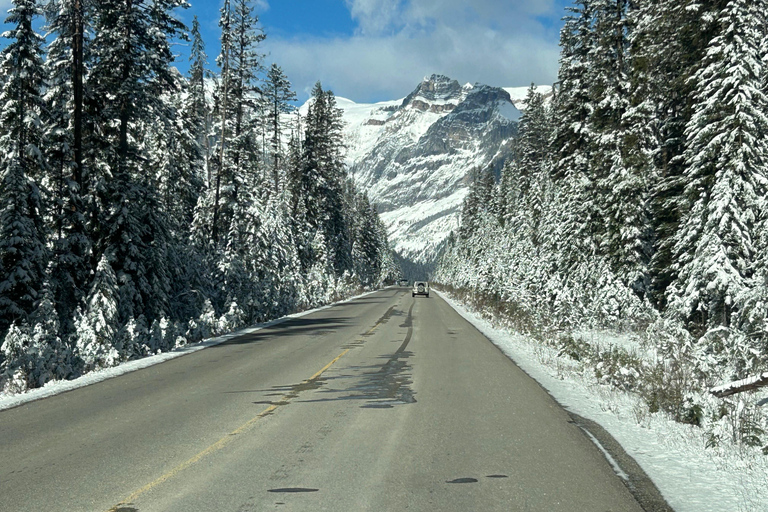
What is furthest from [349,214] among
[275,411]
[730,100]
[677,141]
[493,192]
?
[275,411]

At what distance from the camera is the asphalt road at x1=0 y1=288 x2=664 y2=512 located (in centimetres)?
494

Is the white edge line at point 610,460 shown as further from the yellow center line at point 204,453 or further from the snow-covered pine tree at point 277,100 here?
the snow-covered pine tree at point 277,100

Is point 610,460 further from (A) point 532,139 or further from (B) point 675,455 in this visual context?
(A) point 532,139

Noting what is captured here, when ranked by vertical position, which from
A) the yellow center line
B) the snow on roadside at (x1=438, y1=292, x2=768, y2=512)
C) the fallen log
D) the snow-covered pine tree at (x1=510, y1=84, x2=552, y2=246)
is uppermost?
the snow-covered pine tree at (x1=510, y1=84, x2=552, y2=246)

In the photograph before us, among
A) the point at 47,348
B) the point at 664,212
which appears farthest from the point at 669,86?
the point at 47,348

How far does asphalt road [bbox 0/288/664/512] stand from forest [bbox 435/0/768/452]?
239cm

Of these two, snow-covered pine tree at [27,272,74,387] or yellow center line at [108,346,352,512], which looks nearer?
yellow center line at [108,346,352,512]

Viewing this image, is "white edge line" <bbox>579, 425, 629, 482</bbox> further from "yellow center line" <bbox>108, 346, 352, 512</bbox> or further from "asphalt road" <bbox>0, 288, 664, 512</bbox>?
"yellow center line" <bbox>108, 346, 352, 512</bbox>

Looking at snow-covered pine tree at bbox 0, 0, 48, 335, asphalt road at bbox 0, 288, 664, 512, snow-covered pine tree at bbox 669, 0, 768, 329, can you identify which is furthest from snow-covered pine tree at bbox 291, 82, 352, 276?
asphalt road at bbox 0, 288, 664, 512

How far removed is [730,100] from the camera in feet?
52.5

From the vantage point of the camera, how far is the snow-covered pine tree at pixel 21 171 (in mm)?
15516

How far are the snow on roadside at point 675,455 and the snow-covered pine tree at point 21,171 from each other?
576 inches

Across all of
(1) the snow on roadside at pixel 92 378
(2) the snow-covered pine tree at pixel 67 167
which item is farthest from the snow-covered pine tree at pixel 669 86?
(2) the snow-covered pine tree at pixel 67 167

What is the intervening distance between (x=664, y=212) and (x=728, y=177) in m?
5.85
